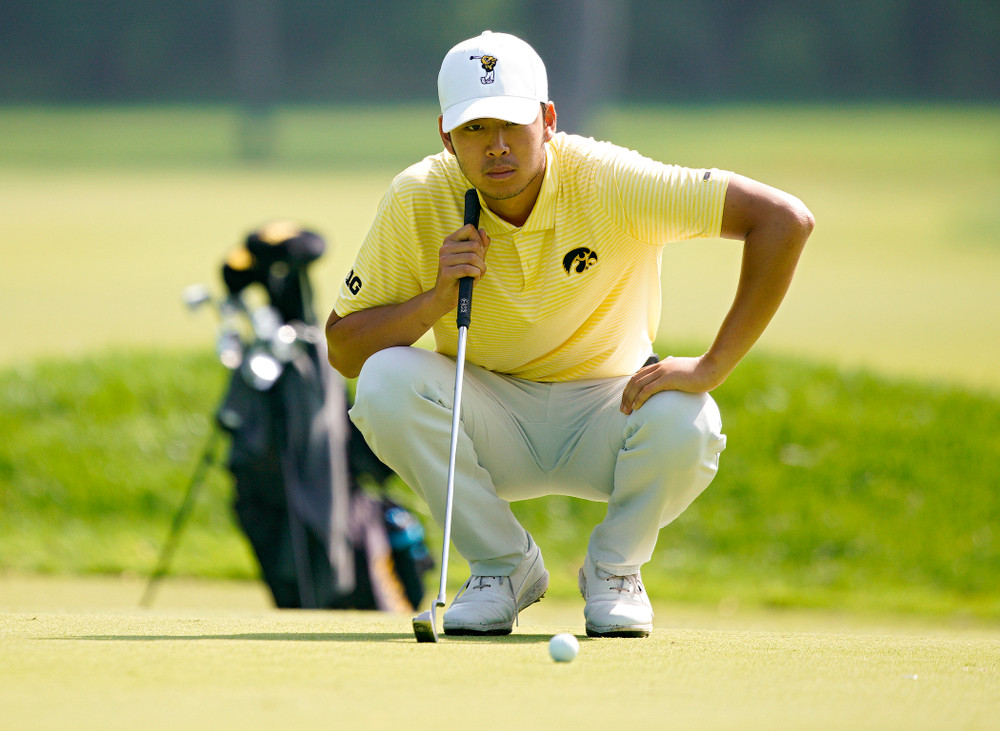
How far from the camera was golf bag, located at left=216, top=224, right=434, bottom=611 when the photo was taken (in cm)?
312

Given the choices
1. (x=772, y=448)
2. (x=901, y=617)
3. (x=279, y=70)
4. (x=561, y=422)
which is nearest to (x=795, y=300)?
(x=772, y=448)

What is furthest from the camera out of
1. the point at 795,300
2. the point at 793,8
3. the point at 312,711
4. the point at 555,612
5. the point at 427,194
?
the point at 793,8

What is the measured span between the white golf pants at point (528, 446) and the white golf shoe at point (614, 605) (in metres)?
0.02

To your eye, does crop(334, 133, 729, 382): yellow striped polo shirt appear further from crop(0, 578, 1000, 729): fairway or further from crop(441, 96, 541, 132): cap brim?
crop(0, 578, 1000, 729): fairway

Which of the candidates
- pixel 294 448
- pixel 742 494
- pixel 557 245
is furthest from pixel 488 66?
pixel 742 494

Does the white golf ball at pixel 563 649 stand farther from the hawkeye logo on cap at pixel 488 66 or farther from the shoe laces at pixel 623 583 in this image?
the hawkeye logo on cap at pixel 488 66

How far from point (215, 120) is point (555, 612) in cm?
484

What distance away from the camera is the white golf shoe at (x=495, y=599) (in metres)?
2.00

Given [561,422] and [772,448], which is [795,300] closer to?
[772,448]

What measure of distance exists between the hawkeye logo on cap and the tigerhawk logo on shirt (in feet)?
1.05

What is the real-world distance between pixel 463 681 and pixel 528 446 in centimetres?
80

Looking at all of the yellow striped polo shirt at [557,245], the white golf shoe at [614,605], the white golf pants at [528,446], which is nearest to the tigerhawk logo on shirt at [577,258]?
the yellow striped polo shirt at [557,245]

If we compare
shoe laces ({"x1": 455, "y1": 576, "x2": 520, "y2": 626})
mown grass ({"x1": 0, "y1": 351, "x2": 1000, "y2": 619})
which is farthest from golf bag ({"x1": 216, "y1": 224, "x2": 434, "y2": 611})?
shoe laces ({"x1": 455, "y1": 576, "x2": 520, "y2": 626})

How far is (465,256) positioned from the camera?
78.0 inches
